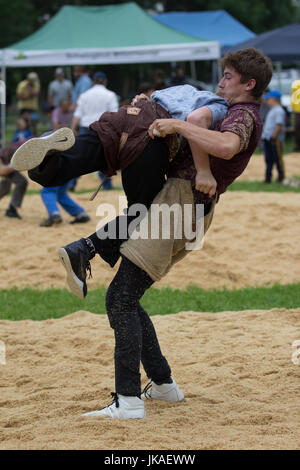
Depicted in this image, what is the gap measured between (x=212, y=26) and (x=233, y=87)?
23.6 metres

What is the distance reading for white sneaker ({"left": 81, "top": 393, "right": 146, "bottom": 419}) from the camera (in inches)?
149

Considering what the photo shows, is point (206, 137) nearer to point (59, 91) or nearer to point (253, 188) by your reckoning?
point (253, 188)


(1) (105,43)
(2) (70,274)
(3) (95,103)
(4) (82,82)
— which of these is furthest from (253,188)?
(2) (70,274)

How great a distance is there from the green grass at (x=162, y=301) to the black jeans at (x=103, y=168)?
9.76 feet

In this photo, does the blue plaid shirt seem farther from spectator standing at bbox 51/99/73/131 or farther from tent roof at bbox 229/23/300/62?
tent roof at bbox 229/23/300/62

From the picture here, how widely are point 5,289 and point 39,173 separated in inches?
166

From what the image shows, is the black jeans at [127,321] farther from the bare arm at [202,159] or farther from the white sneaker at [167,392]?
the bare arm at [202,159]

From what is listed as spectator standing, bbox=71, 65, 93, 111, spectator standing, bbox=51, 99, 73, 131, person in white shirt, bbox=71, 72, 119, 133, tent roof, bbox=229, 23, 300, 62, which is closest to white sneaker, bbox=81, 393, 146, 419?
person in white shirt, bbox=71, 72, 119, 133

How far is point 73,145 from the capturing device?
349cm

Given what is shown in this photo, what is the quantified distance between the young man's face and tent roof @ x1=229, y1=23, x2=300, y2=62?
16.0 metres

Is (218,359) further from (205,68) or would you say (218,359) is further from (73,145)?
(205,68)

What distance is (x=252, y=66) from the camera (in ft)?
11.8

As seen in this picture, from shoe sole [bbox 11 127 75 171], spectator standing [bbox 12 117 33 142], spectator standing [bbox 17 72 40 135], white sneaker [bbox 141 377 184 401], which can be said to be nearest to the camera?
shoe sole [bbox 11 127 75 171]

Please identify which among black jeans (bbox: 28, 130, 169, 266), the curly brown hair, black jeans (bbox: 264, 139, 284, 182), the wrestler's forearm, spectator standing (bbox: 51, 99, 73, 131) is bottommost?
black jeans (bbox: 264, 139, 284, 182)
